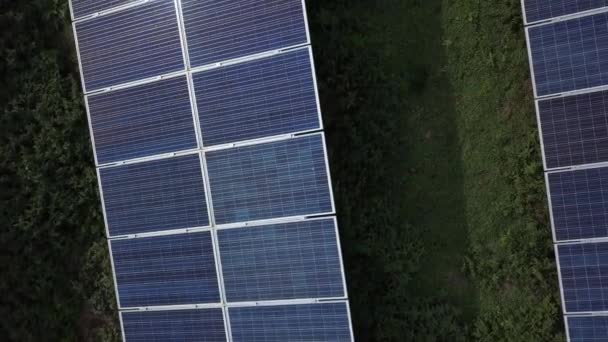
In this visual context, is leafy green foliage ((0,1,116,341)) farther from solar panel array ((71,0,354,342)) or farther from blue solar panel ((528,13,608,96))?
blue solar panel ((528,13,608,96))

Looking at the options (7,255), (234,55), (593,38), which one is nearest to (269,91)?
(234,55)

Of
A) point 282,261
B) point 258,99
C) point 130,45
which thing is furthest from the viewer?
point 130,45

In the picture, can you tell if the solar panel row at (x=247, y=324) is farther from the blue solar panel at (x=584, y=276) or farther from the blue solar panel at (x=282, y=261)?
the blue solar panel at (x=584, y=276)

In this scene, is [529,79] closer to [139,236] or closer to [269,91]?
[269,91]

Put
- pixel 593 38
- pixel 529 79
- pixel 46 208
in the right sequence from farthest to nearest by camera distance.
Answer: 1. pixel 46 208
2. pixel 529 79
3. pixel 593 38

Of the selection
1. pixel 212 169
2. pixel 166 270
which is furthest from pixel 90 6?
pixel 166 270

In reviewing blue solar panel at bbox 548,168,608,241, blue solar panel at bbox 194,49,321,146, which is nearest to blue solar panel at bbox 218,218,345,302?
blue solar panel at bbox 194,49,321,146

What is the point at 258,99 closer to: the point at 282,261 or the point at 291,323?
the point at 282,261
